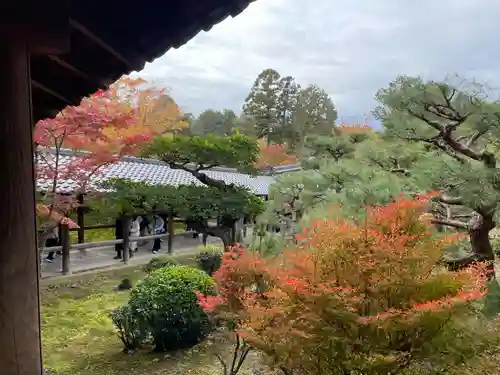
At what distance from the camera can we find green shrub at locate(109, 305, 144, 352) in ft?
18.3

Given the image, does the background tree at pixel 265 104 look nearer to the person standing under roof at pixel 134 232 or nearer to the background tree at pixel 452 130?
the person standing under roof at pixel 134 232

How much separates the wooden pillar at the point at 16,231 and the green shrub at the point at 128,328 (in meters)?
4.38

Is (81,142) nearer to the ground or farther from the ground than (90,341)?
farther from the ground

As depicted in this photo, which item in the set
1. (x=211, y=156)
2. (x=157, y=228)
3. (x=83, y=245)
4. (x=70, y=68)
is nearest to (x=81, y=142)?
(x=211, y=156)

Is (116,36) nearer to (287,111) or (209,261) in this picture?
(209,261)

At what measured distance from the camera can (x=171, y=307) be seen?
17.8 ft

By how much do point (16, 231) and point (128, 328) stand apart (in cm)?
468

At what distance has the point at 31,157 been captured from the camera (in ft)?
4.56

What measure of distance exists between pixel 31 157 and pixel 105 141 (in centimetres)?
730

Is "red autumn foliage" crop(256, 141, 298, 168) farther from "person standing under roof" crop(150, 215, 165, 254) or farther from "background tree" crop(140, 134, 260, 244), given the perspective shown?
"background tree" crop(140, 134, 260, 244)

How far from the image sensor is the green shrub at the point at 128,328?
5.57 metres

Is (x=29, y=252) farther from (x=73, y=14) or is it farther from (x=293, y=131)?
(x=293, y=131)

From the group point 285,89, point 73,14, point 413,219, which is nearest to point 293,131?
point 285,89

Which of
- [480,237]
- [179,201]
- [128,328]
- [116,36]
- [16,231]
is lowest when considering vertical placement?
[128,328]
